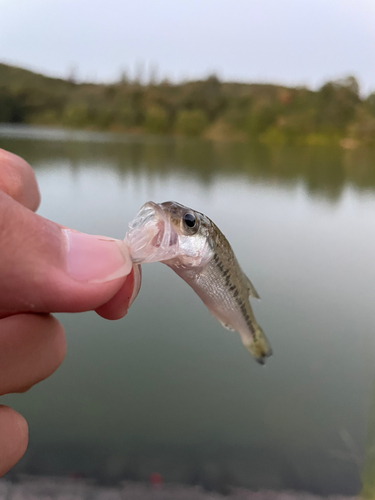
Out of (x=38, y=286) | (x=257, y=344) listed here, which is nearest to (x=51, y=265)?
(x=38, y=286)

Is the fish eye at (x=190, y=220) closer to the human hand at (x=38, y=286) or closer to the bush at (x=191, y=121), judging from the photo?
the human hand at (x=38, y=286)

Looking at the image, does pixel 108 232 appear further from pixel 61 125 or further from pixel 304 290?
pixel 61 125

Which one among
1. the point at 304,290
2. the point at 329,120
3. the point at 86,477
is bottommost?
the point at 86,477

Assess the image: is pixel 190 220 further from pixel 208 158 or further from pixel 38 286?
pixel 208 158

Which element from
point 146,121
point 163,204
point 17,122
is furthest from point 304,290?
point 17,122

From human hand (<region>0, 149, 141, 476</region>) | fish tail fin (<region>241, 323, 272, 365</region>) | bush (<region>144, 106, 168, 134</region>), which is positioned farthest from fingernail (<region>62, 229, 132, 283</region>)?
bush (<region>144, 106, 168, 134</region>)

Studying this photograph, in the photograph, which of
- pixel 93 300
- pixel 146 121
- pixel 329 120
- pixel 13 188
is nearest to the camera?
pixel 93 300
